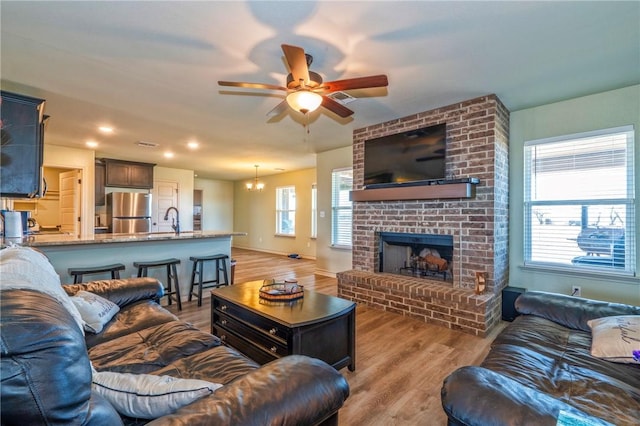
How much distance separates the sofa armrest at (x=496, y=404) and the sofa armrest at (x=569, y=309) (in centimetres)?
128

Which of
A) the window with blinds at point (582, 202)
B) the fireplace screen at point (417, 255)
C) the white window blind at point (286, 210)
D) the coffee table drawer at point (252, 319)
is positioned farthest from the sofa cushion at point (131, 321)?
the white window blind at point (286, 210)

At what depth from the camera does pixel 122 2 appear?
6.03 ft

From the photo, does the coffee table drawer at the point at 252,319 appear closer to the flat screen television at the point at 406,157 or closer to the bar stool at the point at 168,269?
the bar stool at the point at 168,269

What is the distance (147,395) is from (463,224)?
3.42 metres

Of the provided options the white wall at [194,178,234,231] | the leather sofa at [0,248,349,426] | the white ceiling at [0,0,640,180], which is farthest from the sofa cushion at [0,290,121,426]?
the white wall at [194,178,234,231]

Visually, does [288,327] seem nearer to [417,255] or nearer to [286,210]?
[417,255]

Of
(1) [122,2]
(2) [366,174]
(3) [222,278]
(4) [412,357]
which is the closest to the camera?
(1) [122,2]

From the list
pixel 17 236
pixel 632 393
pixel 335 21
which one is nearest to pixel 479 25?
pixel 335 21

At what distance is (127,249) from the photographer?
3.75 meters

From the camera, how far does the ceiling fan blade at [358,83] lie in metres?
2.11

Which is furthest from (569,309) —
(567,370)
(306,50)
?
(306,50)

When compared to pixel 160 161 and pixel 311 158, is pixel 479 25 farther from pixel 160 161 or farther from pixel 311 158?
pixel 160 161

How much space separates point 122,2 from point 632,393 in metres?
3.40

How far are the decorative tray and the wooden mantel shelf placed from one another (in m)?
1.98
